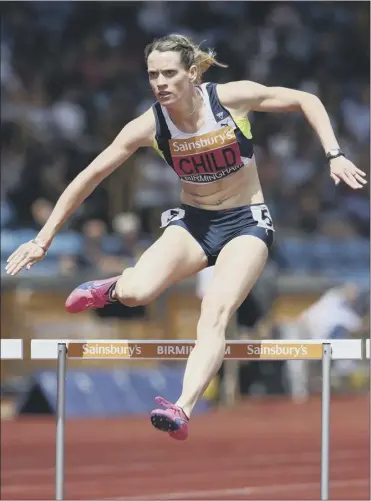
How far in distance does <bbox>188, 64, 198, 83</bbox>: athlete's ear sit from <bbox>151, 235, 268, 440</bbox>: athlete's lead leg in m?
0.85

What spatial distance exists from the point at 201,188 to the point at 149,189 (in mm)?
10373

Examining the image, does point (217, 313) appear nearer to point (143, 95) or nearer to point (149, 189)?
point (149, 189)

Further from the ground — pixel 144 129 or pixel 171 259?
pixel 144 129

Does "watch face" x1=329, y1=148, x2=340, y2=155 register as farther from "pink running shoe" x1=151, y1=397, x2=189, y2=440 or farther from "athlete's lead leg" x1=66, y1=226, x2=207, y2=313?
"pink running shoe" x1=151, y1=397, x2=189, y2=440

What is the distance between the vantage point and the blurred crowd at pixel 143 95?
16.3 m

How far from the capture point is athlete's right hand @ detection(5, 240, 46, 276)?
20.0 feet

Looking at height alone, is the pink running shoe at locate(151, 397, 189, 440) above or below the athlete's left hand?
below

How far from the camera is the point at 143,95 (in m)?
17.6

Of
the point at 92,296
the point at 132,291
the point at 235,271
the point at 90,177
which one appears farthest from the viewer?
the point at 92,296

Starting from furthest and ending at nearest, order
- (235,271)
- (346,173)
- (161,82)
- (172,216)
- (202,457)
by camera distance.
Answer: (202,457)
(172,216)
(235,271)
(161,82)
(346,173)

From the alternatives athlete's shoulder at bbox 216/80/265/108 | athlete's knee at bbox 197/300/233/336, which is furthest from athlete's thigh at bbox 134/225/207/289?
athlete's shoulder at bbox 216/80/265/108

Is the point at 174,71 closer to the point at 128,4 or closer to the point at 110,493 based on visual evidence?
the point at 110,493

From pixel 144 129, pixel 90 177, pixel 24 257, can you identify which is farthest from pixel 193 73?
pixel 24 257

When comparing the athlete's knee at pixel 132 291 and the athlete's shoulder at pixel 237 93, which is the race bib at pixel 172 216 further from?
the athlete's shoulder at pixel 237 93
